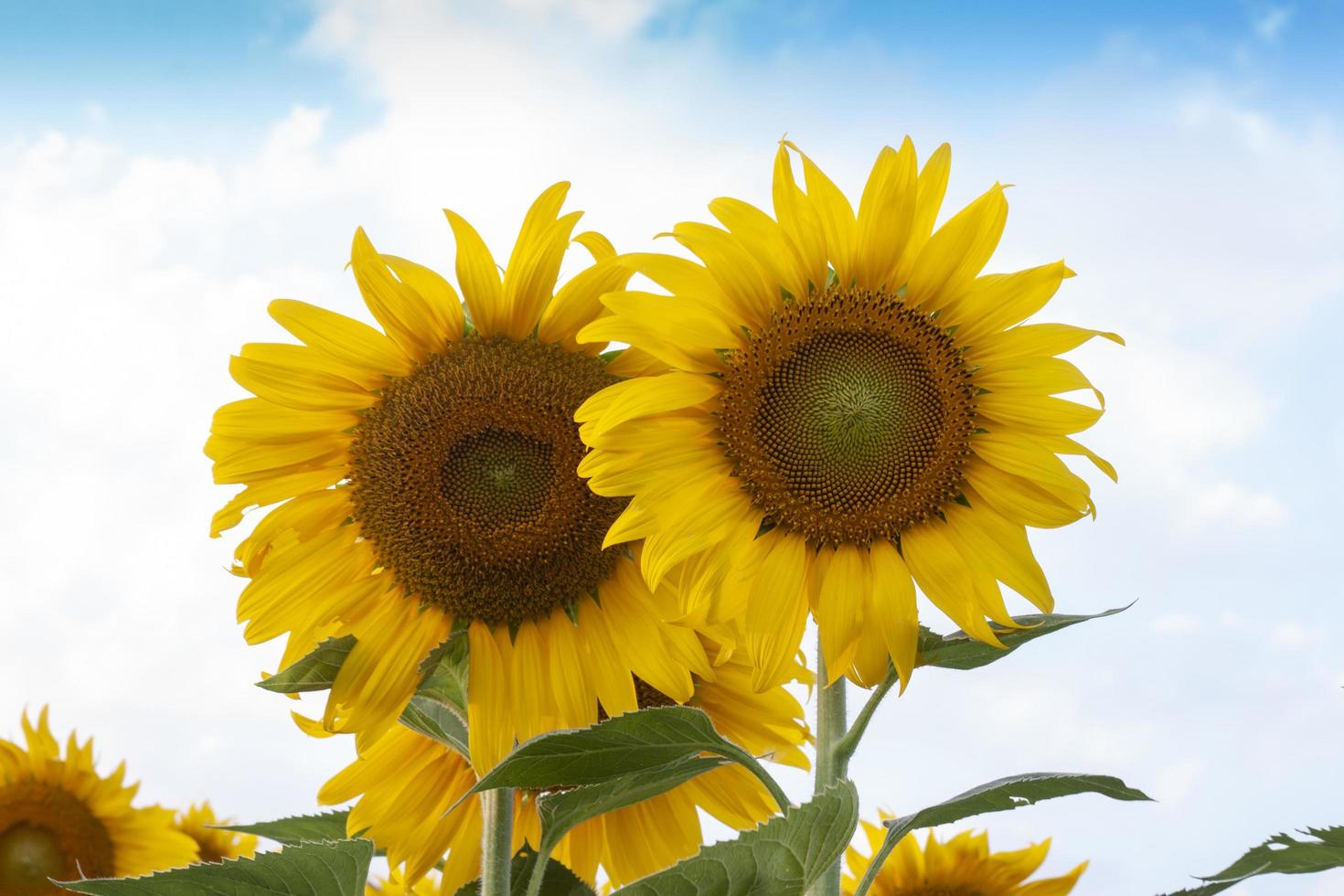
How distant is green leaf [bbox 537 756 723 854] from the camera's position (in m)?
2.03

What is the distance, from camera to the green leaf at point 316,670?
214 cm

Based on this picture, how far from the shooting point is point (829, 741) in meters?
2.05

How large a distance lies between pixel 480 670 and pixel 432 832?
1.63ft

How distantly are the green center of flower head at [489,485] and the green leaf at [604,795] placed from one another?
373mm

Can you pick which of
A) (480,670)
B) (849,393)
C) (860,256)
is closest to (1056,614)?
(849,393)

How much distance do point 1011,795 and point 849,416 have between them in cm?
63

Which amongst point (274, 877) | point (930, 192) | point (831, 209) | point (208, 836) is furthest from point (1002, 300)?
point (208, 836)

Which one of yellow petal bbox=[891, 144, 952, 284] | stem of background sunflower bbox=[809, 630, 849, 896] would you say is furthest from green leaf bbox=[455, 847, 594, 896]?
yellow petal bbox=[891, 144, 952, 284]

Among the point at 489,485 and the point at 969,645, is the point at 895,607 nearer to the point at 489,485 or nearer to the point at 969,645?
the point at 969,645

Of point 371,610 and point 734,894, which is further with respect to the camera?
point 371,610

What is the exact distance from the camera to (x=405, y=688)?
225 centimetres

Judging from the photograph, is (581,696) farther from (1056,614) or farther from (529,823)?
(1056,614)

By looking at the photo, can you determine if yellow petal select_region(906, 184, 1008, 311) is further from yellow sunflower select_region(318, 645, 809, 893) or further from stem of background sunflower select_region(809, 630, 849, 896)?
yellow sunflower select_region(318, 645, 809, 893)

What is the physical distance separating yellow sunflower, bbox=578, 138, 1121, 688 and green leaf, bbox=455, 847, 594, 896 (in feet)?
1.95
